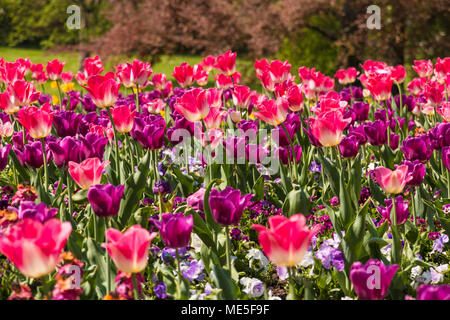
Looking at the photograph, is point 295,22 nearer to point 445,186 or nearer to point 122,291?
Result: point 445,186

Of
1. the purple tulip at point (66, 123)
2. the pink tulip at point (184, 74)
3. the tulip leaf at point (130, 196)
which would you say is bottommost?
the tulip leaf at point (130, 196)

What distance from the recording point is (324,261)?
2.39 m

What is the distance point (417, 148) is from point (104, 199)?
5.68 ft

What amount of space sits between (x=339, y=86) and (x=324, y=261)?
27.6 ft

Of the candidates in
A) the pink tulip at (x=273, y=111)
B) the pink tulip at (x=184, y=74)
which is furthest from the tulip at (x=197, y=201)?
the pink tulip at (x=184, y=74)

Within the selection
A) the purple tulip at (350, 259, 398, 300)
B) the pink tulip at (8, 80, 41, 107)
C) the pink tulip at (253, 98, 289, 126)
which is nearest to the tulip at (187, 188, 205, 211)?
the pink tulip at (253, 98, 289, 126)

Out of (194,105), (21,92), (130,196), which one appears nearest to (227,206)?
(130,196)

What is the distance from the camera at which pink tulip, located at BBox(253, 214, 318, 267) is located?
1.56 meters

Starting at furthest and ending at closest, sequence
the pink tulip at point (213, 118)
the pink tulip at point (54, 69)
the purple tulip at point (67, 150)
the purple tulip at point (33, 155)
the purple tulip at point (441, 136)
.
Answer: the pink tulip at point (54, 69) → the pink tulip at point (213, 118) → the purple tulip at point (441, 136) → the purple tulip at point (33, 155) → the purple tulip at point (67, 150)

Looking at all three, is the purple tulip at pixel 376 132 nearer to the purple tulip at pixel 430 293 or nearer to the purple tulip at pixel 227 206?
the purple tulip at pixel 227 206

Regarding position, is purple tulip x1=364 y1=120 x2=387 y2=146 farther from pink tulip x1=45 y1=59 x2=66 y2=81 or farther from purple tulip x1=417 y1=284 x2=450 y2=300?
pink tulip x1=45 y1=59 x2=66 y2=81

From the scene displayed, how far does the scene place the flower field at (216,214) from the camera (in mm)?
1670
